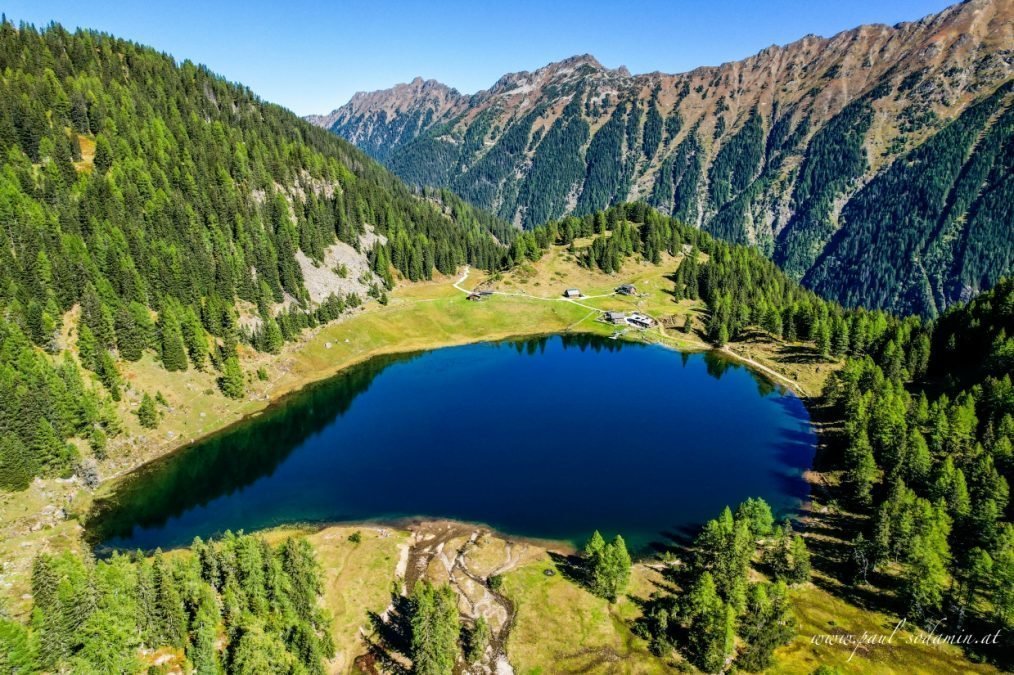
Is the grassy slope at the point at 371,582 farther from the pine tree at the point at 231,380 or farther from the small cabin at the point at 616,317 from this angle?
the small cabin at the point at 616,317

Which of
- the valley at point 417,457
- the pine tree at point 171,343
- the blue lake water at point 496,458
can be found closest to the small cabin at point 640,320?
the valley at point 417,457

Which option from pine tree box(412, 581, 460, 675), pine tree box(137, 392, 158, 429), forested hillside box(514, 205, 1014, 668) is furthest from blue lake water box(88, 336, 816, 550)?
pine tree box(412, 581, 460, 675)

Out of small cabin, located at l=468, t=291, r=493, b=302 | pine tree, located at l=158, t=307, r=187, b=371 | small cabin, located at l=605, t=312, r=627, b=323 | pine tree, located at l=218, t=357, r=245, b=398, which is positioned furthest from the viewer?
small cabin, located at l=468, t=291, r=493, b=302

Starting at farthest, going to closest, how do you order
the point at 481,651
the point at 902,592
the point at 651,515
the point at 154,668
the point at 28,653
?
the point at 651,515, the point at 902,592, the point at 481,651, the point at 154,668, the point at 28,653

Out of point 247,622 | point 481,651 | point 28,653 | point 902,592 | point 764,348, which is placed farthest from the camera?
point 764,348

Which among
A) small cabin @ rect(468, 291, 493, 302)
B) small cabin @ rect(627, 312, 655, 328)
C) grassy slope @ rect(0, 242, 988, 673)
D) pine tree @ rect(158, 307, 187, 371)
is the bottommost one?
grassy slope @ rect(0, 242, 988, 673)

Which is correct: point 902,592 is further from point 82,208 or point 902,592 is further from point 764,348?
point 82,208

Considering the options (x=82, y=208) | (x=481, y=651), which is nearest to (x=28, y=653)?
(x=481, y=651)

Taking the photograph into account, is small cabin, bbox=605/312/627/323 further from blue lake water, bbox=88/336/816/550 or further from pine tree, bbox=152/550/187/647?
pine tree, bbox=152/550/187/647
